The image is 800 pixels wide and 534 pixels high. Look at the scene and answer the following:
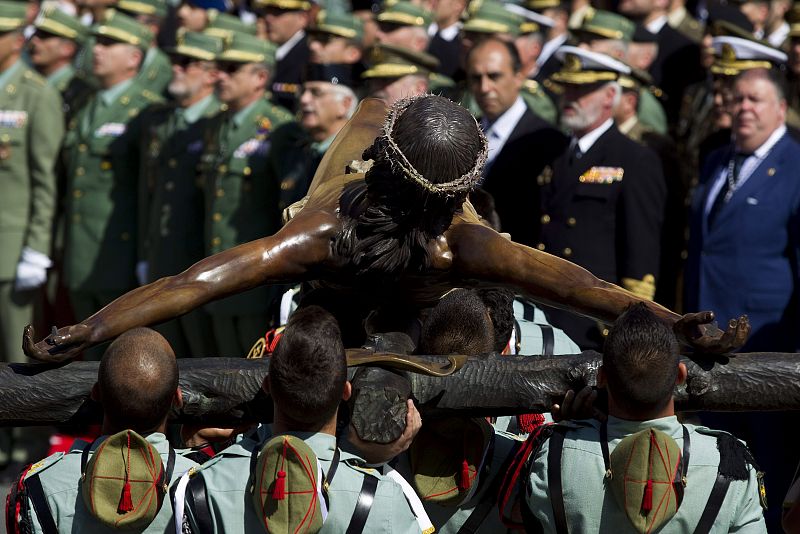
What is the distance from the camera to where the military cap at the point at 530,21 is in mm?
10199

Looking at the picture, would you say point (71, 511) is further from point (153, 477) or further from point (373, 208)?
point (373, 208)

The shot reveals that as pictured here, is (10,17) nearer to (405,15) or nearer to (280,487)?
(405,15)

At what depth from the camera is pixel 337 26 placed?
980cm

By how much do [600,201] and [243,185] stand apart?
92.9 inches

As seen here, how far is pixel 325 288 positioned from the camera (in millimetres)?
5258

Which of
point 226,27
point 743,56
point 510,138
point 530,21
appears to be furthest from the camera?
point 530,21

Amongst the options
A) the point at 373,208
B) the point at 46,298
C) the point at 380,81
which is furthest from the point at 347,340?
the point at 46,298

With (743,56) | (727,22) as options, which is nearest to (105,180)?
(727,22)

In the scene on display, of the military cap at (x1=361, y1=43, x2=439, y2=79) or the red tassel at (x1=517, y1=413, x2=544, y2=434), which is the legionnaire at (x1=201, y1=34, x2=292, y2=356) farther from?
the red tassel at (x1=517, y1=413, x2=544, y2=434)

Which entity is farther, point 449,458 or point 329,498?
point 449,458

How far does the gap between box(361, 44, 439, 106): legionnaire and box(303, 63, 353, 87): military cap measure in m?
0.11

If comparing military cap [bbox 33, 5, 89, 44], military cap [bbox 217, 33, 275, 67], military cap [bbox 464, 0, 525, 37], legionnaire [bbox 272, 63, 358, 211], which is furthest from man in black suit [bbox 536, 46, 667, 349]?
military cap [bbox 33, 5, 89, 44]

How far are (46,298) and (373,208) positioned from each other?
6.74m

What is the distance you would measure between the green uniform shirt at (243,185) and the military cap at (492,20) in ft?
4.12
